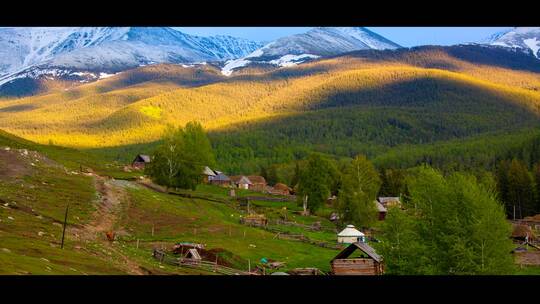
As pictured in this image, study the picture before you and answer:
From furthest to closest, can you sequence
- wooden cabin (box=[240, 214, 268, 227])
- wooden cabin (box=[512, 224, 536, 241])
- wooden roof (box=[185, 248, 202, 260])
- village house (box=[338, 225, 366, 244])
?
wooden cabin (box=[512, 224, 536, 241]), wooden cabin (box=[240, 214, 268, 227]), village house (box=[338, 225, 366, 244]), wooden roof (box=[185, 248, 202, 260])

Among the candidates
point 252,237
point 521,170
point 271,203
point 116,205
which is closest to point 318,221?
point 271,203

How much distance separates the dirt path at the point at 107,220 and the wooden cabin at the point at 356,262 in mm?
18733

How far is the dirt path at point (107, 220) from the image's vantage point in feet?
149

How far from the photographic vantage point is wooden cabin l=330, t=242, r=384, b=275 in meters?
54.7

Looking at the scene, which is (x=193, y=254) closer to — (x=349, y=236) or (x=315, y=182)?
(x=349, y=236)

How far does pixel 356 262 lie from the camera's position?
55.2m

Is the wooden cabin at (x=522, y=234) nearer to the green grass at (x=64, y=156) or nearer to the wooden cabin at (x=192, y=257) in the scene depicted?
the wooden cabin at (x=192, y=257)

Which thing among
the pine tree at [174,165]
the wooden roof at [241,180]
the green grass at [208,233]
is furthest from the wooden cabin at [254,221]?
the wooden roof at [241,180]

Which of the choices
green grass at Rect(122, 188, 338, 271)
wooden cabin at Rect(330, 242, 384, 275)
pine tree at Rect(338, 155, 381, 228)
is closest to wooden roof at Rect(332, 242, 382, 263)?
wooden cabin at Rect(330, 242, 384, 275)

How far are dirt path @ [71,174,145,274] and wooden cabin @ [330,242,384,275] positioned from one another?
18.7 metres

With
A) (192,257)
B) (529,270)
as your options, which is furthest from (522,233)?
(192,257)

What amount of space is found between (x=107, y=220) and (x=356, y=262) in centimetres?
2447

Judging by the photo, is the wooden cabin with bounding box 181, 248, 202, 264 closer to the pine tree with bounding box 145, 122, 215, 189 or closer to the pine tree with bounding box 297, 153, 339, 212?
the pine tree with bounding box 145, 122, 215, 189
